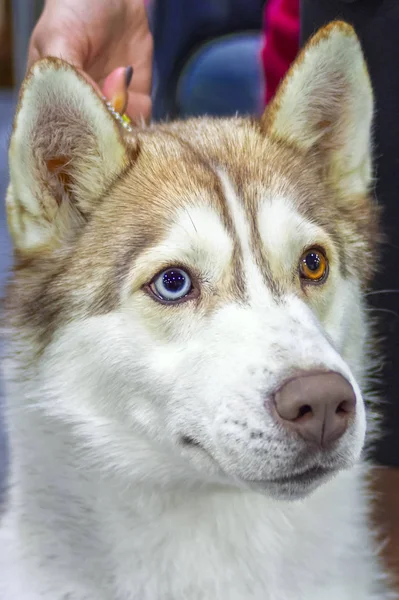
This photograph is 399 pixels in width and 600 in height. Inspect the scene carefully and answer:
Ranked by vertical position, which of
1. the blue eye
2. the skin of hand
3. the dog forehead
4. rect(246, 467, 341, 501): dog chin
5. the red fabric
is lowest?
rect(246, 467, 341, 501): dog chin

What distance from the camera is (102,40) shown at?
2.11 meters

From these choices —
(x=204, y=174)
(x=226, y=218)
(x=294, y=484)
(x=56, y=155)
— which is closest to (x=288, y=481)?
(x=294, y=484)

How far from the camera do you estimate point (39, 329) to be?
4.82ft

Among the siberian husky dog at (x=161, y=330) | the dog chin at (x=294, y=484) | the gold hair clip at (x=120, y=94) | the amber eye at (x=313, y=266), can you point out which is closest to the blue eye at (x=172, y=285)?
the siberian husky dog at (x=161, y=330)

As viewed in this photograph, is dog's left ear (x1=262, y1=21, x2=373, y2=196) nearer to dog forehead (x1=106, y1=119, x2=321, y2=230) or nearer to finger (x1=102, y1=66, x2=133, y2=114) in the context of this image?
dog forehead (x1=106, y1=119, x2=321, y2=230)

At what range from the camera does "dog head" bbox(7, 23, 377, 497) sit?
46.9 inches

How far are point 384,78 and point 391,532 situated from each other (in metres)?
1.09

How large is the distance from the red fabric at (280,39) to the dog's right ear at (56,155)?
1148 millimetres

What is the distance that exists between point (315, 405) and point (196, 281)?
346mm

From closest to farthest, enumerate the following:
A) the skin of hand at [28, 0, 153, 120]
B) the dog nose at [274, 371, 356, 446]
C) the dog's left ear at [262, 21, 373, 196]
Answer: the dog nose at [274, 371, 356, 446] < the dog's left ear at [262, 21, 373, 196] < the skin of hand at [28, 0, 153, 120]

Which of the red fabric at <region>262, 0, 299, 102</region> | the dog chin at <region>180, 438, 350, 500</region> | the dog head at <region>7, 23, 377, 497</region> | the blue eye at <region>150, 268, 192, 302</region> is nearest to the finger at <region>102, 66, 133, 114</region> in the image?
the dog head at <region>7, 23, 377, 497</region>

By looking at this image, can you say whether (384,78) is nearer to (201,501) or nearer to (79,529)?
(201,501)

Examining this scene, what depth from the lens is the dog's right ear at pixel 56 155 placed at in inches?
53.2

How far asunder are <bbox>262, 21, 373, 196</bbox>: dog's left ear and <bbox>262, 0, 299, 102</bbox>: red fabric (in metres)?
0.87
